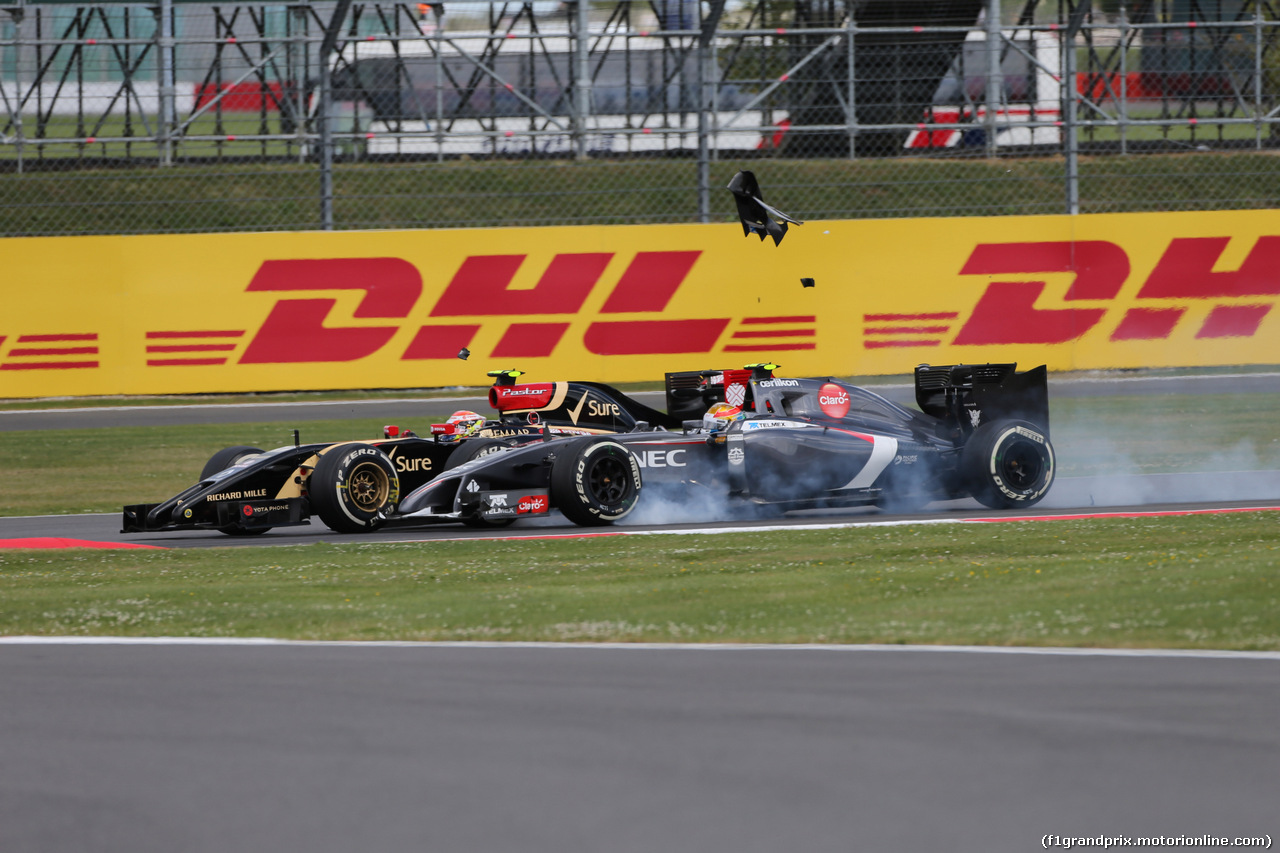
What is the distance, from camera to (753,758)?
4.74 meters

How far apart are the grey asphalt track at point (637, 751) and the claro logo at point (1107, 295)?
13.9 meters

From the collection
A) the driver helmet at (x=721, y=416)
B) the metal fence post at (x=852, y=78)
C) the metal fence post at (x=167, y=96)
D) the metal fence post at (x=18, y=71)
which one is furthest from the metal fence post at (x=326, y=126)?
the driver helmet at (x=721, y=416)

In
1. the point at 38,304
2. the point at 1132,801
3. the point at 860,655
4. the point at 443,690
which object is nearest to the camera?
the point at 1132,801

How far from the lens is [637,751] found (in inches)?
191

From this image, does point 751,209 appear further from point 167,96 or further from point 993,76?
point 167,96

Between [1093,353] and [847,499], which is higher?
[1093,353]

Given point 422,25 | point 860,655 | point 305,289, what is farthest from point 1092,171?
point 860,655

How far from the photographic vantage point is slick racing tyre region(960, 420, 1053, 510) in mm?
11930

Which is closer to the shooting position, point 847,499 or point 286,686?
point 286,686

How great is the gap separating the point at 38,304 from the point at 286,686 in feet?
47.6

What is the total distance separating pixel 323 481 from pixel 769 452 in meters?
3.27

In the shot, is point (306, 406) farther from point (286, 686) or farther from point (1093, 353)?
point (286, 686)

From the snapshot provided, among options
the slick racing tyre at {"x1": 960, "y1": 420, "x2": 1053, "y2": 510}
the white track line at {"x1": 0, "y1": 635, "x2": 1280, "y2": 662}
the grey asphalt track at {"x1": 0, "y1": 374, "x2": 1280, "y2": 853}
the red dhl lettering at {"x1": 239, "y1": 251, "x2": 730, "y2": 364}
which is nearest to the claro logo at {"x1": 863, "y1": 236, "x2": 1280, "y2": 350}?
the red dhl lettering at {"x1": 239, "y1": 251, "x2": 730, "y2": 364}

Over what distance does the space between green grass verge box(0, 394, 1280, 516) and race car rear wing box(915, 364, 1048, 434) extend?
8.59 feet
